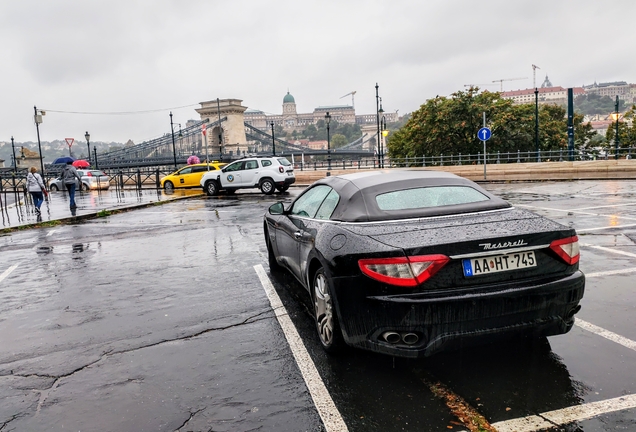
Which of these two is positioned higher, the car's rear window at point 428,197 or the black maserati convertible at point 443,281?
the car's rear window at point 428,197

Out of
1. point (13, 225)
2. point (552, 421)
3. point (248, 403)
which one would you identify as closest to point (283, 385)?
point (248, 403)

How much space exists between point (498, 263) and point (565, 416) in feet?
3.08

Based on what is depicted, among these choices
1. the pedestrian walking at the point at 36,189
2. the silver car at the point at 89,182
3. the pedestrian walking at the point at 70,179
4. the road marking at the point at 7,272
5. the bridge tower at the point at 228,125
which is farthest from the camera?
the bridge tower at the point at 228,125

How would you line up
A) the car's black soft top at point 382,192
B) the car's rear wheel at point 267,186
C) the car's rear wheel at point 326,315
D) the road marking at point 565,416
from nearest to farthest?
the road marking at point 565,416, the car's rear wheel at point 326,315, the car's black soft top at point 382,192, the car's rear wheel at point 267,186

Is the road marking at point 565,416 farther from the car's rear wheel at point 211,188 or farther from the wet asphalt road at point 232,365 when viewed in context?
the car's rear wheel at point 211,188

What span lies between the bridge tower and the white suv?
246 ft

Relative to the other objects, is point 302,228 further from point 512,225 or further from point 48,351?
point 48,351

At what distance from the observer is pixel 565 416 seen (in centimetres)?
290

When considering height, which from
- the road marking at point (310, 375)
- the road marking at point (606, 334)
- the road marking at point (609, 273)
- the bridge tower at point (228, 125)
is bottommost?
the road marking at point (609, 273)

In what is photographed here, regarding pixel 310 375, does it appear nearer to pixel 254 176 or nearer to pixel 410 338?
pixel 410 338

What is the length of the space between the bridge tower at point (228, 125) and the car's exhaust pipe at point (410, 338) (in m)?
96.5

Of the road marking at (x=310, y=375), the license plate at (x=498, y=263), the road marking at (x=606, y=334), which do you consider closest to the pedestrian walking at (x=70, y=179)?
the road marking at (x=310, y=375)

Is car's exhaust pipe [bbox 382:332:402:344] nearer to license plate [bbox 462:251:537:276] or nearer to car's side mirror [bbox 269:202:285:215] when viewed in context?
license plate [bbox 462:251:537:276]

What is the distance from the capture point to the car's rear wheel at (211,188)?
78.8ft
